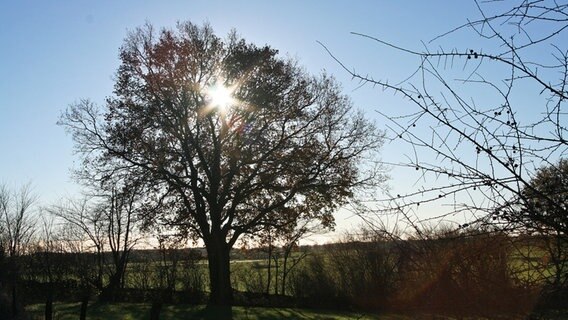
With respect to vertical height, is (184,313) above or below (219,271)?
below

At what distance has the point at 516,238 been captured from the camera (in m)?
2.35

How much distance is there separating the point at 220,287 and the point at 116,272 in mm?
9091

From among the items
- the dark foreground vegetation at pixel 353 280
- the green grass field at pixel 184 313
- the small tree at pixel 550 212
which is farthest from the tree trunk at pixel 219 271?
the small tree at pixel 550 212

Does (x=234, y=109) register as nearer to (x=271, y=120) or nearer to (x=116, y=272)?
(x=271, y=120)

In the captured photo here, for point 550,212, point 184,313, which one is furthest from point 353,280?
point 550,212

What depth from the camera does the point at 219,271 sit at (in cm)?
2792

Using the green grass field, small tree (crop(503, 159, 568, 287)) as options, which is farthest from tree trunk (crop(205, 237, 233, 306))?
small tree (crop(503, 159, 568, 287))

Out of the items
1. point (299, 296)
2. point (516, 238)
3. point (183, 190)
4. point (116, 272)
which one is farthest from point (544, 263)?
point (116, 272)

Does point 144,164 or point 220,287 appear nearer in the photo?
point 144,164

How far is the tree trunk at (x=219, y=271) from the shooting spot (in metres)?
27.3

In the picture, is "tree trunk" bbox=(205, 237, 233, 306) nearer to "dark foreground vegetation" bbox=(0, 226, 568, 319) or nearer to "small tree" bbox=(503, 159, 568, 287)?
"dark foreground vegetation" bbox=(0, 226, 568, 319)

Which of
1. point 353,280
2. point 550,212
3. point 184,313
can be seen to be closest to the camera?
point 550,212

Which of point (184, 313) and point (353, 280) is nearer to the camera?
point (184, 313)

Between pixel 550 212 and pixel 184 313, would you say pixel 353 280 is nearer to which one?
pixel 184 313
